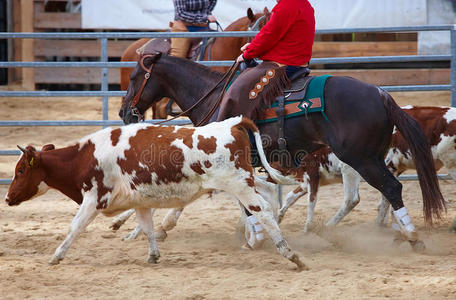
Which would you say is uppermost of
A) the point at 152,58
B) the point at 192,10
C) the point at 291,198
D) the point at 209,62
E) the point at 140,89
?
the point at 192,10

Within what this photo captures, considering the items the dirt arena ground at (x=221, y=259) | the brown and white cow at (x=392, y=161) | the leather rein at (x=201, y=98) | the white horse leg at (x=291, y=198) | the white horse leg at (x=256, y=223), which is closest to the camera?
the dirt arena ground at (x=221, y=259)

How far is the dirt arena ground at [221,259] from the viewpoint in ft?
16.4

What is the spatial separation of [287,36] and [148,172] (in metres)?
1.88

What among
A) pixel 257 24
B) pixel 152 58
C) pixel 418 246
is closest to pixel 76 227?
pixel 152 58

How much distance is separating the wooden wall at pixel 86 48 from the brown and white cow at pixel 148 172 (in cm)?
899

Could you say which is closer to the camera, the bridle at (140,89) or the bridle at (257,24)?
the bridle at (140,89)

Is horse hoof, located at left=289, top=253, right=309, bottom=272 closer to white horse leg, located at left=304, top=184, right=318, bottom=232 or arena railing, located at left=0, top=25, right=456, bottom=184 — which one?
white horse leg, located at left=304, top=184, right=318, bottom=232

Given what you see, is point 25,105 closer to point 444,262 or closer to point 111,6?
point 111,6

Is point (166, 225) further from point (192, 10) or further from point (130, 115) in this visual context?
point (192, 10)

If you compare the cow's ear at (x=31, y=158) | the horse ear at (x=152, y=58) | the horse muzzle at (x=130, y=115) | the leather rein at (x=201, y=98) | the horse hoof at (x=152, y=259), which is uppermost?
the horse ear at (x=152, y=58)

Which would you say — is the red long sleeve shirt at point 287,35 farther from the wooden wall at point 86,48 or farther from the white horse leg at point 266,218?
the wooden wall at point 86,48

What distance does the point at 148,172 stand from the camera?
19.1 feet

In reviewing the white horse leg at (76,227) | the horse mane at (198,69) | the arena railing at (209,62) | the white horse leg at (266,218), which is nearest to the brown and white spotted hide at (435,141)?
the arena railing at (209,62)

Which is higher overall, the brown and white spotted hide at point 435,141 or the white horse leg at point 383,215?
the brown and white spotted hide at point 435,141
